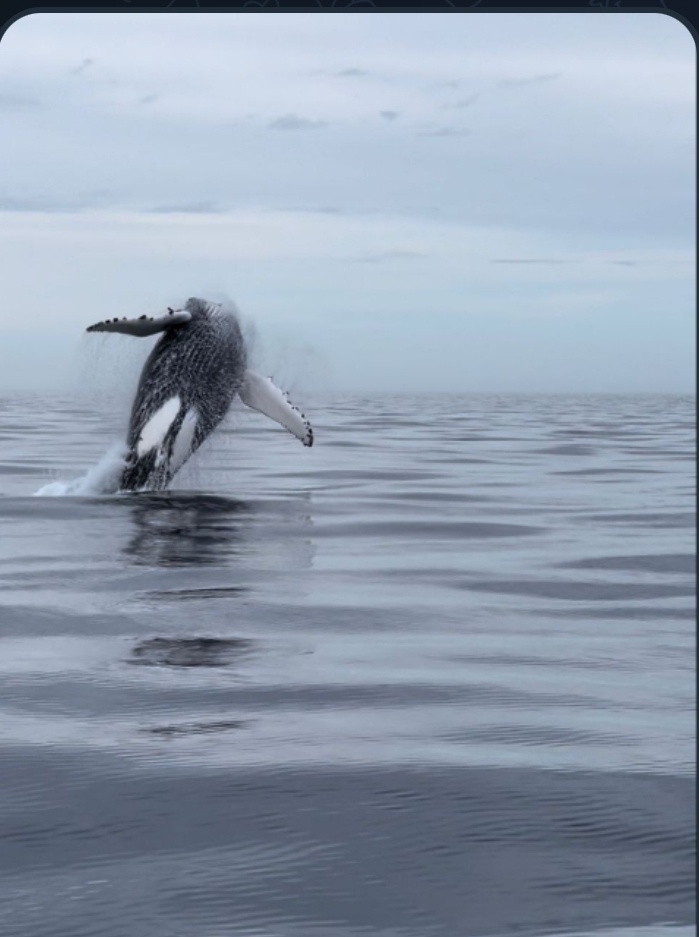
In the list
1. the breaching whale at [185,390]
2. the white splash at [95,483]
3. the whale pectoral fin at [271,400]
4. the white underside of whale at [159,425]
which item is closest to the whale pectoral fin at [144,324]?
the breaching whale at [185,390]

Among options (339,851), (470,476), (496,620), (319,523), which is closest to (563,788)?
(339,851)

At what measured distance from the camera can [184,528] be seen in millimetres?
14164

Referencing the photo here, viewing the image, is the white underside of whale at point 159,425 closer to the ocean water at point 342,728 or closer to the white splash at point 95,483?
the white splash at point 95,483

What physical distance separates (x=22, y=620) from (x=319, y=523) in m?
6.09

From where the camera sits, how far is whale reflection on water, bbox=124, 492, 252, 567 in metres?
12.2

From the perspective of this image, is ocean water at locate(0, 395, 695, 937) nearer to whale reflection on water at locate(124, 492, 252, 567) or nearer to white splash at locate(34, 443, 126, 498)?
whale reflection on water at locate(124, 492, 252, 567)

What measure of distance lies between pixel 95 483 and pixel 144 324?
1.99 m

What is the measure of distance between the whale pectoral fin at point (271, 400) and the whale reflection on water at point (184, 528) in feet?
6.02

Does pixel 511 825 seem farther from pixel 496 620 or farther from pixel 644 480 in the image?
pixel 644 480

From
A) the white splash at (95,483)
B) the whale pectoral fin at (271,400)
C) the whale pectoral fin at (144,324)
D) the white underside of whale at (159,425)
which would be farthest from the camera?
the whale pectoral fin at (271,400)

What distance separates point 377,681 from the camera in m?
7.55

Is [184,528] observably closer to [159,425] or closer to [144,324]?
[159,425]

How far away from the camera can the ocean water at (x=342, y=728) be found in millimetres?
4445

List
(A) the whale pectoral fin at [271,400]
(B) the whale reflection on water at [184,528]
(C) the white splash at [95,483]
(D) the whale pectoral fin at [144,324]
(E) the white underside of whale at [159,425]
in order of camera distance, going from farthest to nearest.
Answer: (A) the whale pectoral fin at [271,400] < (E) the white underside of whale at [159,425] < (C) the white splash at [95,483] < (D) the whale pectoral fin at [144,324] < (B) the whale reflection on water at [184,528]
